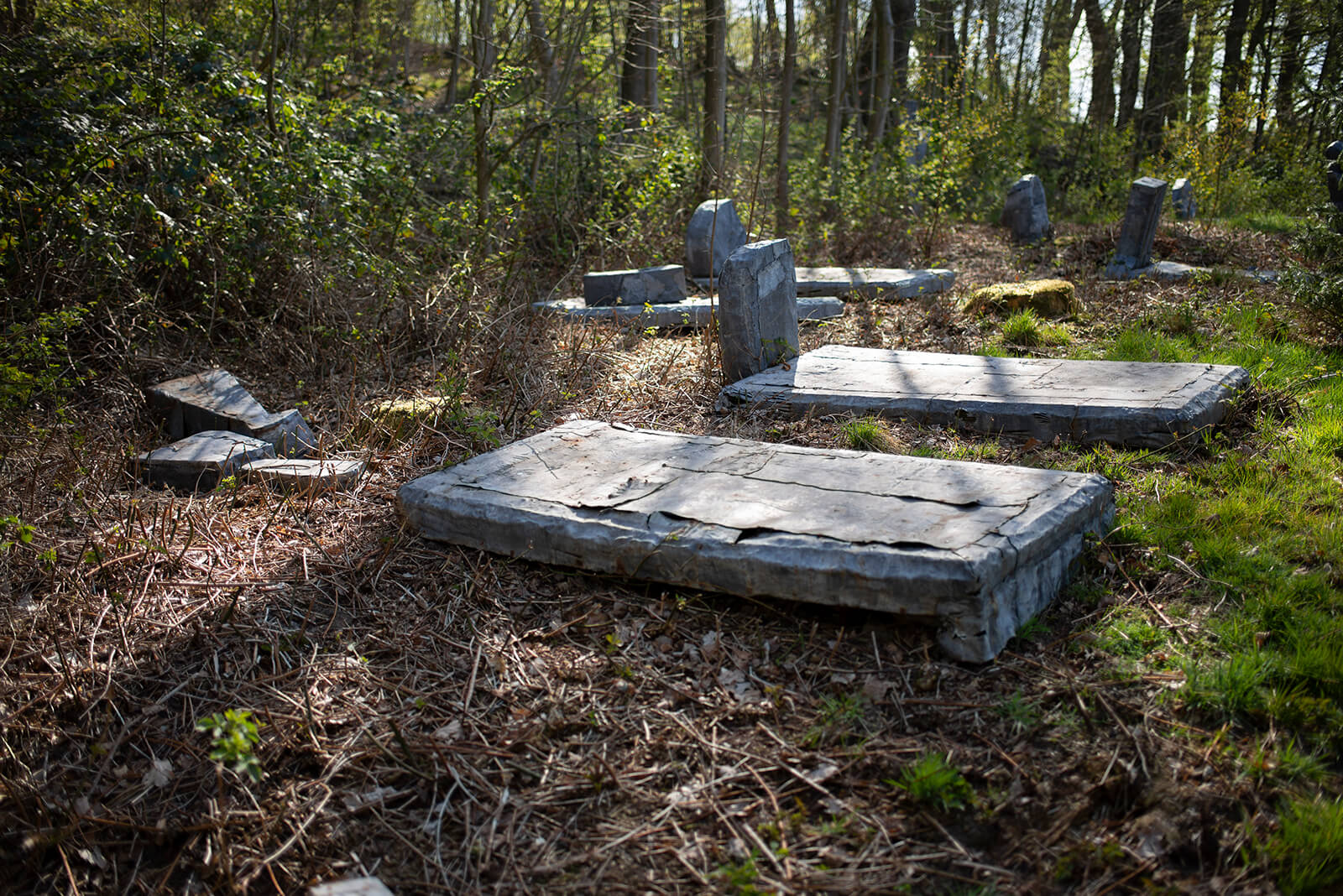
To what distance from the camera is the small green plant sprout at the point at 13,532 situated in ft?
10.1

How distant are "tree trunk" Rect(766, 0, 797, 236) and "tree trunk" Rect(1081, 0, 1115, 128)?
241 inches

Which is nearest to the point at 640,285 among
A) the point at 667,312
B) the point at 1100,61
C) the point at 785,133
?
the point at 667,312

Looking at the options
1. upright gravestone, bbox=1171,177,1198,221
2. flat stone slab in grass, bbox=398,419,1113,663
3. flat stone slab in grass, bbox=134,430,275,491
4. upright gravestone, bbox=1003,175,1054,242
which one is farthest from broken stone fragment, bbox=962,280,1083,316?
flat stone slab in grass, bbox=134,430,275,491

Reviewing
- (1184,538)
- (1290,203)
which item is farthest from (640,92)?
(1184,538)

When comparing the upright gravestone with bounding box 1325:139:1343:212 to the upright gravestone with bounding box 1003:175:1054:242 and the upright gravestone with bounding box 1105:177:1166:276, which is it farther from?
the upright gravestone with bounding box 1003:175:1054:242

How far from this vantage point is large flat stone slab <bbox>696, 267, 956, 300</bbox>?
765 centimetres

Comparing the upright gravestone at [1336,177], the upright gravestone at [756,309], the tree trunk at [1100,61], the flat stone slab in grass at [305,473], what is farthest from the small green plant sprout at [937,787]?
the tree trunk at [1100,61]

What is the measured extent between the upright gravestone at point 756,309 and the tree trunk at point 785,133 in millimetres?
3935

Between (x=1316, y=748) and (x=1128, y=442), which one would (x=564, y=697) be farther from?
(x=1128, y=442)

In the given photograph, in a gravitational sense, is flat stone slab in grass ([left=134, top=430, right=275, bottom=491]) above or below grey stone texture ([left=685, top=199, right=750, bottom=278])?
below

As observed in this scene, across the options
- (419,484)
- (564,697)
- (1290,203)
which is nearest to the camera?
(564,697)

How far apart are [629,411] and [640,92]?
6.98 m

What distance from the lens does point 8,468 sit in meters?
3.90

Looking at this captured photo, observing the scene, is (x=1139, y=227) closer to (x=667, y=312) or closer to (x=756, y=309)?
(x=667, y=312)
